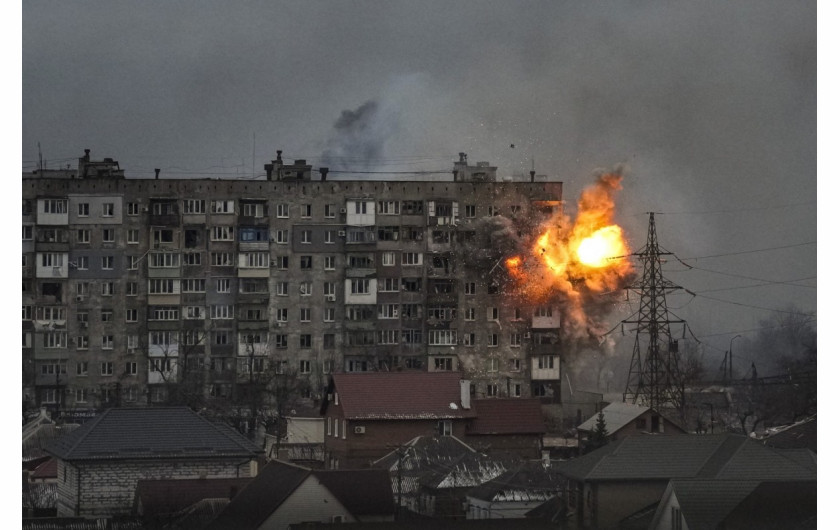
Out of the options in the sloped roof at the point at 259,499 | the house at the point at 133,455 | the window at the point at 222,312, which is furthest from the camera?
the window at the point at 222,312

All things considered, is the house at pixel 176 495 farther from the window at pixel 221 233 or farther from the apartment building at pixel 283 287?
the window at pixel 221 233

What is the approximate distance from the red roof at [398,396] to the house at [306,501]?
5.49 metres

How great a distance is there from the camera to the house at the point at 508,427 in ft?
76.4

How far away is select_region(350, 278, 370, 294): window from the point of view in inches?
1123

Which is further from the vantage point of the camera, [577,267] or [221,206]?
[577,267]

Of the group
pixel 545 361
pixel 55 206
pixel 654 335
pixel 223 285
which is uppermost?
pixel 55 206

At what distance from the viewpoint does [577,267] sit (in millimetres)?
27922

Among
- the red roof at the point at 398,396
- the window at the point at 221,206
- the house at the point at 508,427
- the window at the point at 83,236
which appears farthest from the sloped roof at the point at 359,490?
the window at the point at 221,206

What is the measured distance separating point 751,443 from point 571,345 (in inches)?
451

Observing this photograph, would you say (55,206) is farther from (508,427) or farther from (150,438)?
(150,438)

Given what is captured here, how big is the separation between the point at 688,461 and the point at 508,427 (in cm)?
598

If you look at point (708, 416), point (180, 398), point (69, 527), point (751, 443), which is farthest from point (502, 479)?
point (708, 416)

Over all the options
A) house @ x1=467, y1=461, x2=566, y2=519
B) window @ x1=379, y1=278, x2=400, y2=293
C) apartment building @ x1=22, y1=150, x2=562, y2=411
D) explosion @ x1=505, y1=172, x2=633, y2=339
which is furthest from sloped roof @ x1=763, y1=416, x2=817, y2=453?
window @ x1=379, y1=278, x2=400, y2=293

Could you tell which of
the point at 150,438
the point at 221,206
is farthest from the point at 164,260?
the point at 150,438
